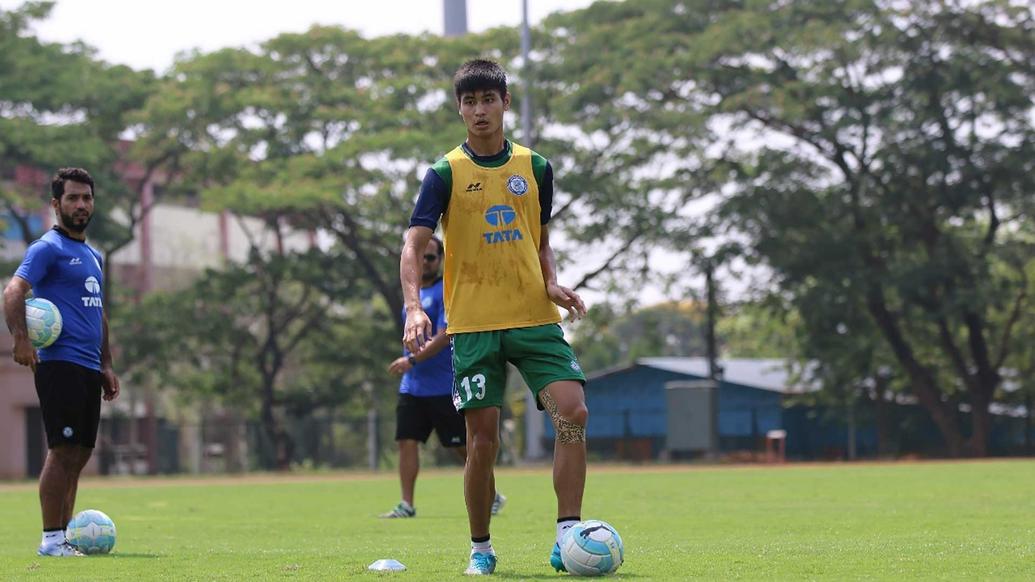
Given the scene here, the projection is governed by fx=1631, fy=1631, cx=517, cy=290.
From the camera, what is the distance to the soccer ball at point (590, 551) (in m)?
6.95

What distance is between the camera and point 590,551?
695cm

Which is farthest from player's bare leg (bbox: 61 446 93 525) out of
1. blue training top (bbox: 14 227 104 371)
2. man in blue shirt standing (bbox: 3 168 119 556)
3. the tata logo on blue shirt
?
the tata logo on blue shirt

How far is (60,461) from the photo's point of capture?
30.8 ft

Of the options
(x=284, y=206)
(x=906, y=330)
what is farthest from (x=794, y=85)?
(x=284, y=206)

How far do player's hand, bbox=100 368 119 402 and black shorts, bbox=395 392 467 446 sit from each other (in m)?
3.92

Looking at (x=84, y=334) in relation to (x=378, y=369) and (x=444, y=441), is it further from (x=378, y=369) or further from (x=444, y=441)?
(x=378, y=369)

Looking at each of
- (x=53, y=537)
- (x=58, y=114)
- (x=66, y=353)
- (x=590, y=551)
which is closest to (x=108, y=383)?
(x=66, y=353)

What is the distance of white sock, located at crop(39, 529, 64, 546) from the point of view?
9297 mm

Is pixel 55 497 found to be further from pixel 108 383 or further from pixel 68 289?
pixel 68 289

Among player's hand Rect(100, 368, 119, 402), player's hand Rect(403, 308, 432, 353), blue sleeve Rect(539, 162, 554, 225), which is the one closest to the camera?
player's hand Rect(403, 308, 432, 353)

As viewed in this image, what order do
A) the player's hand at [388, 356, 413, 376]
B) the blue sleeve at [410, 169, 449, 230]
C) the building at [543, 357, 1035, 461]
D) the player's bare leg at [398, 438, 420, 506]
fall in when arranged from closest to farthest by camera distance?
the blue sleeve at [410, 169, 449, 230]
the player's hand at [388, 356, 413, 376]
the player's bare leg at [398, 438, 420, 506]
the building at [543, 357, 1035, 461]

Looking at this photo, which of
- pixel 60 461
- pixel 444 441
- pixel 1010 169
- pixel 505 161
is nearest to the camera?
pixel 505 161

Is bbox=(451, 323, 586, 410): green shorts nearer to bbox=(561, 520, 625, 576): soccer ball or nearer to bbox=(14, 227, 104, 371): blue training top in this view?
bbox=(561, 520, 625, 576): soccer ball

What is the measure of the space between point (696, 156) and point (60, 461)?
31.1 m
